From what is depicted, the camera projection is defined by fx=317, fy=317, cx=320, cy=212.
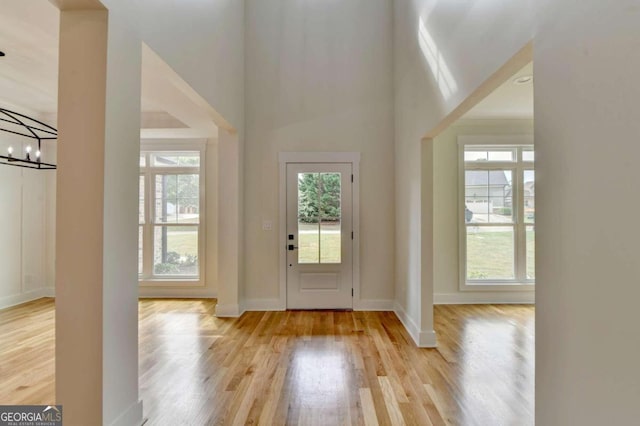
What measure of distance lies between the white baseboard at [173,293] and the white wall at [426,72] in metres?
3.28

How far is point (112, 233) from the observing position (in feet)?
6.07

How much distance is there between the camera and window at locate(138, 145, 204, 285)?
5.49 meters

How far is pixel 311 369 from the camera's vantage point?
9.41ft

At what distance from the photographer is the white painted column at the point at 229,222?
4.41 metres

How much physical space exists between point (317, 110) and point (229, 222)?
2088mm

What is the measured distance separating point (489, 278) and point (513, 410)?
3225 mm

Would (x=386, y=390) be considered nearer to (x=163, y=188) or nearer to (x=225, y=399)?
(x=225, y=399)

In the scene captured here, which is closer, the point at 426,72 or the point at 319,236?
the point at 426,72

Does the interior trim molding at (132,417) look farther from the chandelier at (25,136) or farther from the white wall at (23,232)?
the white wall at (23,232)

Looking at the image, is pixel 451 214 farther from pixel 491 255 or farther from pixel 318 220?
pixel 318 220

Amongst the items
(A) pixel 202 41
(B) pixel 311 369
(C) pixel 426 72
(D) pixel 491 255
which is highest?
(A) pixel 202 41

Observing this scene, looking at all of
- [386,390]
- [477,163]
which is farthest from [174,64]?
[477,163]

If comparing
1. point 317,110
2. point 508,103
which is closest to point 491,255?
point 508,103

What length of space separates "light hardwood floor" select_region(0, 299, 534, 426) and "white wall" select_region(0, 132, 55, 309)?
2.15 feet
